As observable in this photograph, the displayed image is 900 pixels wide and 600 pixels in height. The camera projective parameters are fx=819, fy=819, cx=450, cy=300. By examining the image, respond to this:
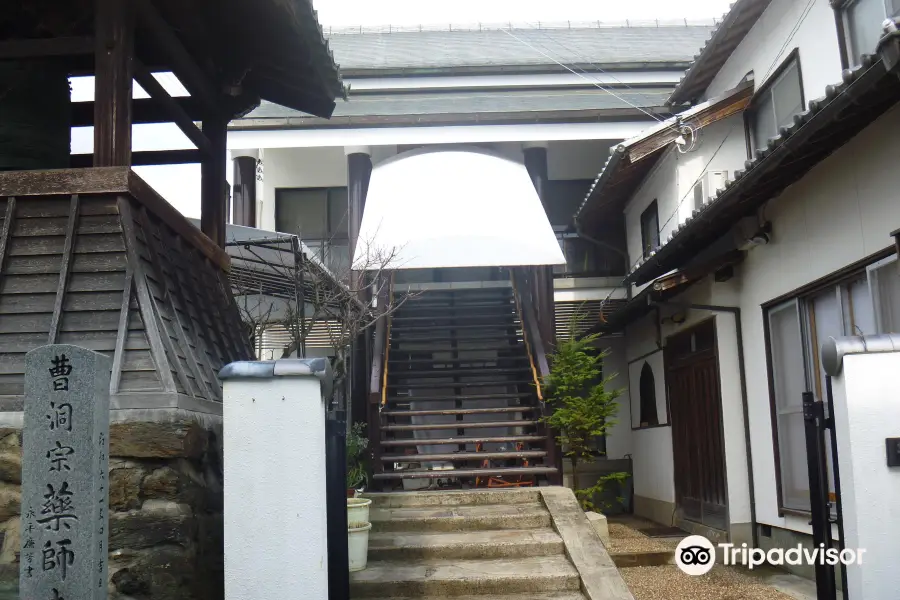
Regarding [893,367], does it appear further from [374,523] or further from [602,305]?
[602,305]

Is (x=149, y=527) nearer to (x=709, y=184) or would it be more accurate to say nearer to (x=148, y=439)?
(x=148, y=439)

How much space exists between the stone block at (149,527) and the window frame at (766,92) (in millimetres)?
7293

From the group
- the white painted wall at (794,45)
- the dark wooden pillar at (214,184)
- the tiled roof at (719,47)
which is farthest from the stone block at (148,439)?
the tiled roof at (719,47)

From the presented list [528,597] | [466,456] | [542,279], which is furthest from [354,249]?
[528,597]

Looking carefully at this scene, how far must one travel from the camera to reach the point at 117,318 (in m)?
4.75

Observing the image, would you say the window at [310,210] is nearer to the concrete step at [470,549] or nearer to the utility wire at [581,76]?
the utility wire at [581,76]

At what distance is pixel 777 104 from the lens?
930 cm

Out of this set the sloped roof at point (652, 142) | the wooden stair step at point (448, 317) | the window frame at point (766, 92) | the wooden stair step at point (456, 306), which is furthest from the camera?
the wooden stair step at point (456, 306)

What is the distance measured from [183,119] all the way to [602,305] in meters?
8.56

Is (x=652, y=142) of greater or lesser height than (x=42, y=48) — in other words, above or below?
above

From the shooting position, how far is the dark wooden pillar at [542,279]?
11852 mm

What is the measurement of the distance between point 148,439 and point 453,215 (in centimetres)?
739

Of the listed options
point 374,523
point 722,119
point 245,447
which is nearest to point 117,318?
point 245,447

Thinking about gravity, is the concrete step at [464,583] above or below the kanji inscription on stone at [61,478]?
below
